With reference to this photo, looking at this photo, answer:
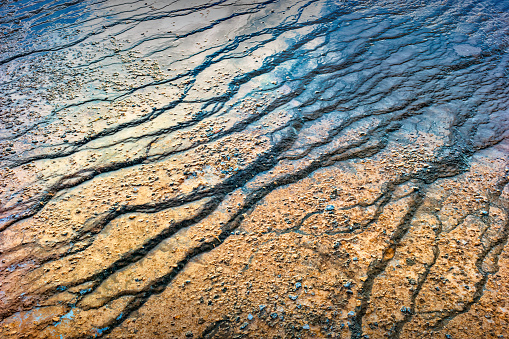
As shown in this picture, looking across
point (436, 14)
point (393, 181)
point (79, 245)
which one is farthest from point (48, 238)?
point (436, 14)

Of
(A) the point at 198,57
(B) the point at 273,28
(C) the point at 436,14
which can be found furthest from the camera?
(C) the point at 436,14

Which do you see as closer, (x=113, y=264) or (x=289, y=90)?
(x=113, y=264)

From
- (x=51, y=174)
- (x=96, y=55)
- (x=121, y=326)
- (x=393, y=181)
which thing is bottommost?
(x=393, y=181)

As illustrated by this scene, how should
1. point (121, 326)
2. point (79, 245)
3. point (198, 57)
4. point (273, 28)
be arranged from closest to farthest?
point (121, 326) < point (79, 245) < point (198, 57) < point (273, 28)

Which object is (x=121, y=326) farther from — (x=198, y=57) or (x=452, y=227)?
(x=198, y=57)

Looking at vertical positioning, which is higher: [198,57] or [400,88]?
[198,57]

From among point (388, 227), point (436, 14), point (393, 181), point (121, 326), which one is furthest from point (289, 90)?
point (436, 14)

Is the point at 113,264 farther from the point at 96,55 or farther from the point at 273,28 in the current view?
→ the point at 273,28
